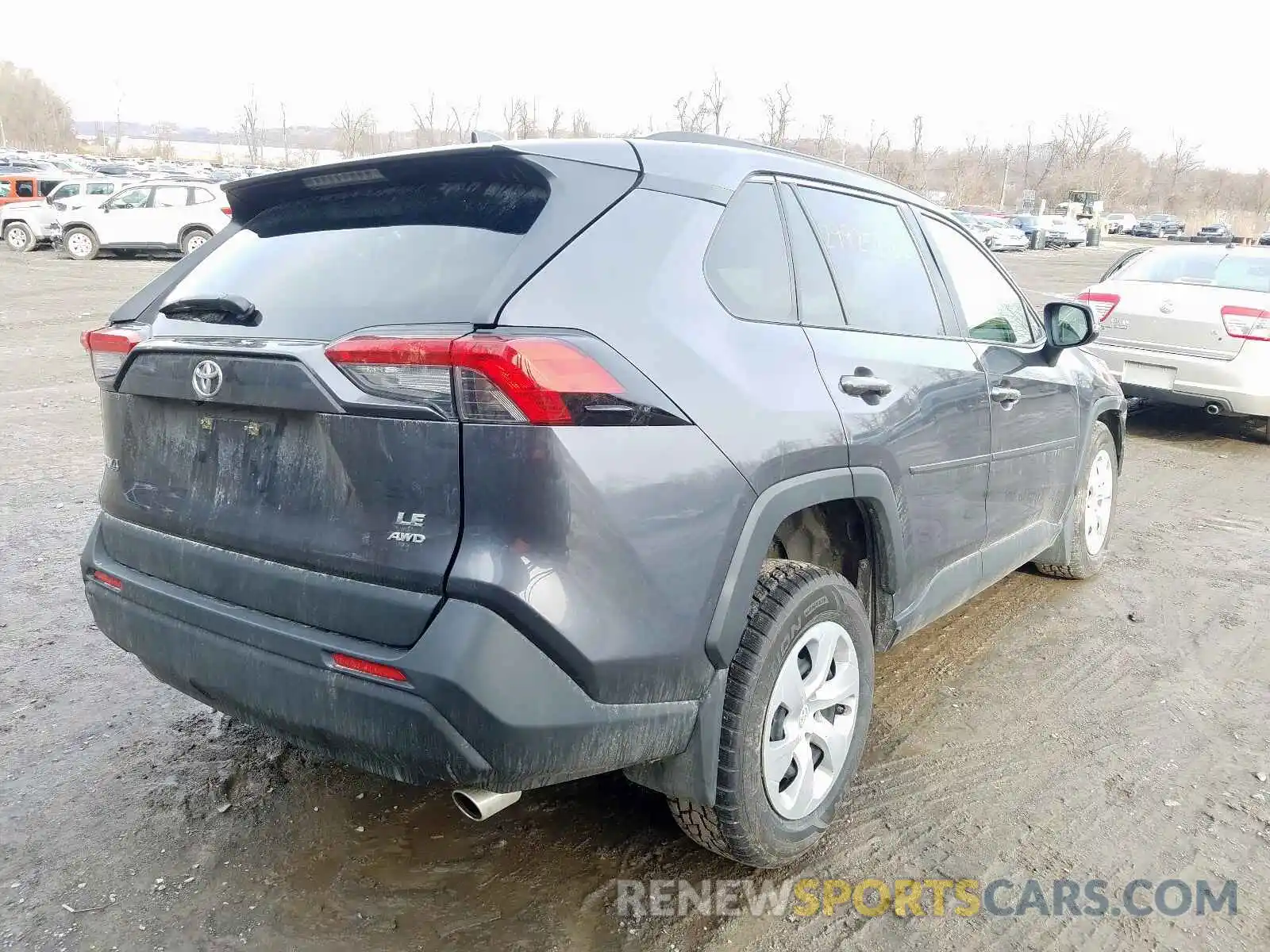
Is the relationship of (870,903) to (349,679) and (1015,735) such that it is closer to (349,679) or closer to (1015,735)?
(1015,735)

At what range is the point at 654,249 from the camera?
225 centimetres

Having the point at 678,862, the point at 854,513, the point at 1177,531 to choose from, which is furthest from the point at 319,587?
the point at 1177,531

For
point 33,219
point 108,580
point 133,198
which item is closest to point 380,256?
point 108,580

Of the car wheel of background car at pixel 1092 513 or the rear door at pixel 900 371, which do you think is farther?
the car wheel of background car at pixel 1092 513

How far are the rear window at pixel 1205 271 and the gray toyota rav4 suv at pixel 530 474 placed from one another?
Result: 6640 mm

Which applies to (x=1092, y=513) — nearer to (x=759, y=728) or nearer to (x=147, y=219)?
(x=759, y=728)

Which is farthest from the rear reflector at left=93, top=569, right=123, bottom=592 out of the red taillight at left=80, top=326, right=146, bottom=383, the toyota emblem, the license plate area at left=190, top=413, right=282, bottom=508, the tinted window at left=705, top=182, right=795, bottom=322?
the tinted window at left=705, top=182, right=795, bottom=322

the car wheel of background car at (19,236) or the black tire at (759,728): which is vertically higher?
the black tire at (759,728)

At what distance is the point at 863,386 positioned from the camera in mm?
2719

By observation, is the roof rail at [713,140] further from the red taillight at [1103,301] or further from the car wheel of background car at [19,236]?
the car wheel of background car at [19,236]

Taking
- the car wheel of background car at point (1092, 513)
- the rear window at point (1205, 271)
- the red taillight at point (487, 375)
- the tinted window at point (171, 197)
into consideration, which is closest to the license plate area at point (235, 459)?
the red taillight at point (487, 375)

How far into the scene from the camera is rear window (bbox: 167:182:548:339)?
6.96 ft

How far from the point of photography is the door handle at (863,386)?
8.71 feet

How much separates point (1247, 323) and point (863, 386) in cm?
622
